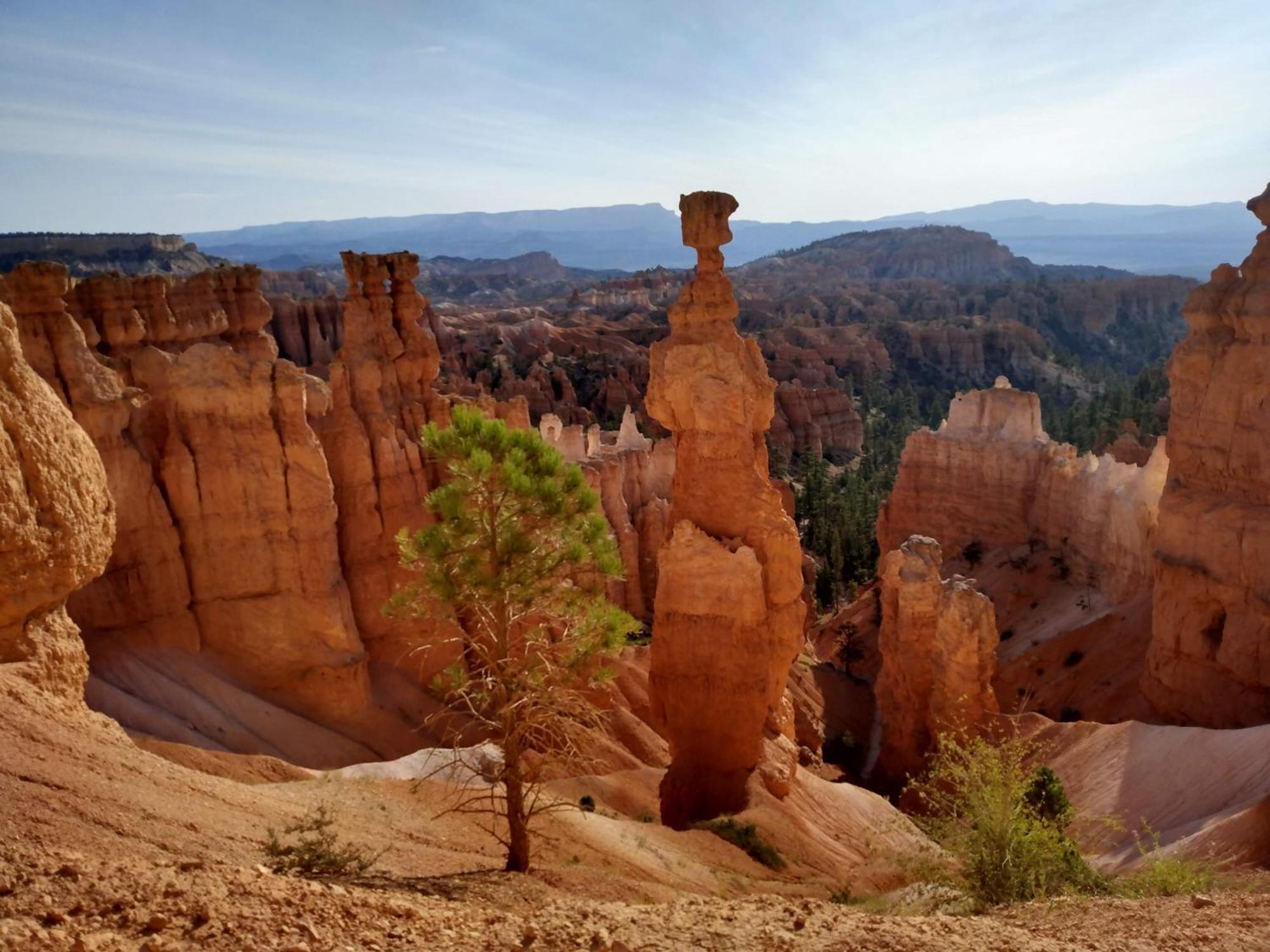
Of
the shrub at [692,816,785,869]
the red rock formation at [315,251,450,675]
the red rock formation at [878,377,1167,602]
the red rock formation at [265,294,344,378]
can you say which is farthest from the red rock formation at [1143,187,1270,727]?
the red rock formation at [265,294,344,378]

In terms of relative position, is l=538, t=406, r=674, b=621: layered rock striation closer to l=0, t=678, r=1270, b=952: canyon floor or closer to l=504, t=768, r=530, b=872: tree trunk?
l=504, t=768, r=530, b=872: tree trunk

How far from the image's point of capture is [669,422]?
57.4ft

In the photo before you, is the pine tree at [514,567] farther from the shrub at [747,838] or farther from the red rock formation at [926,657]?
the red rock formation at [926,657]

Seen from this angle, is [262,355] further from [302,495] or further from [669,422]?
[669,422]

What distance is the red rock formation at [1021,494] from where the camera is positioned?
28969mm

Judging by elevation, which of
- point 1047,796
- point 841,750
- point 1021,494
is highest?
point 1021,494

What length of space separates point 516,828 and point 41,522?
5.45m

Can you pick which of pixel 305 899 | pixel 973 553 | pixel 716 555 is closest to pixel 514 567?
pixel 305 899

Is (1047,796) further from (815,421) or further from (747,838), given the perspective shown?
(815,421)

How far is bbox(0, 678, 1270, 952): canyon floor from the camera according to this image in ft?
18.2

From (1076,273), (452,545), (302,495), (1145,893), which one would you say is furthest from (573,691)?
(1076,273)

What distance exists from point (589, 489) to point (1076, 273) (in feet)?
631

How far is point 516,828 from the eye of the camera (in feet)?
31.4

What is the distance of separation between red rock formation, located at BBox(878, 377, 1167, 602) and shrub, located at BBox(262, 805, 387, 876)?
26737mm
